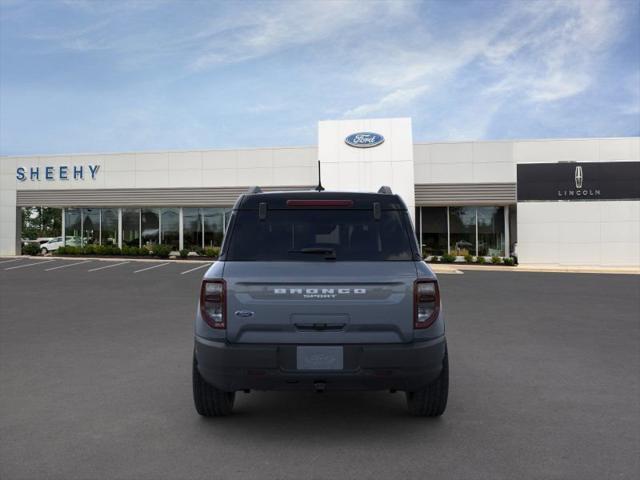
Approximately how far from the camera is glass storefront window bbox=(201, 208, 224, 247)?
105 feet

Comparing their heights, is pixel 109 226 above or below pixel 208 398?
above

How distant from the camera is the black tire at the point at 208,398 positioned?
14.7ft

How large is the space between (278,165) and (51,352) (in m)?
23.2

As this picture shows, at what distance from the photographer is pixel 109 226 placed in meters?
33.8

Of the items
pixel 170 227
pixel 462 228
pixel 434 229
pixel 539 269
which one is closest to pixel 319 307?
pixel 539 269

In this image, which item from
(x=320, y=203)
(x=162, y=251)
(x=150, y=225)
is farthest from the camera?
(x=150, y=225)

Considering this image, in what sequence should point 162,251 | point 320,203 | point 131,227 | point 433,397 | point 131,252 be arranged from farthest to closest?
point 131,227 → point 131,252 → point 162,251 → point 433,397 → point 320,203

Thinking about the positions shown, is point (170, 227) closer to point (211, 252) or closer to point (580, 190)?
point (211, 252)

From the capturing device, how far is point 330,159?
2698 centimetres

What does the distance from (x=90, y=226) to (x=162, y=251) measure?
7469 mm

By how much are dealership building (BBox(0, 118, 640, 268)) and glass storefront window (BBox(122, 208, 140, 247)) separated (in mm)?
62

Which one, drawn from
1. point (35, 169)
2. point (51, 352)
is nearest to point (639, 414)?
point (51, 352)

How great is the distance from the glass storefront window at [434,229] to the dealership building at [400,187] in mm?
56

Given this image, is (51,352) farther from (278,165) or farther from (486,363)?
(278,165)
